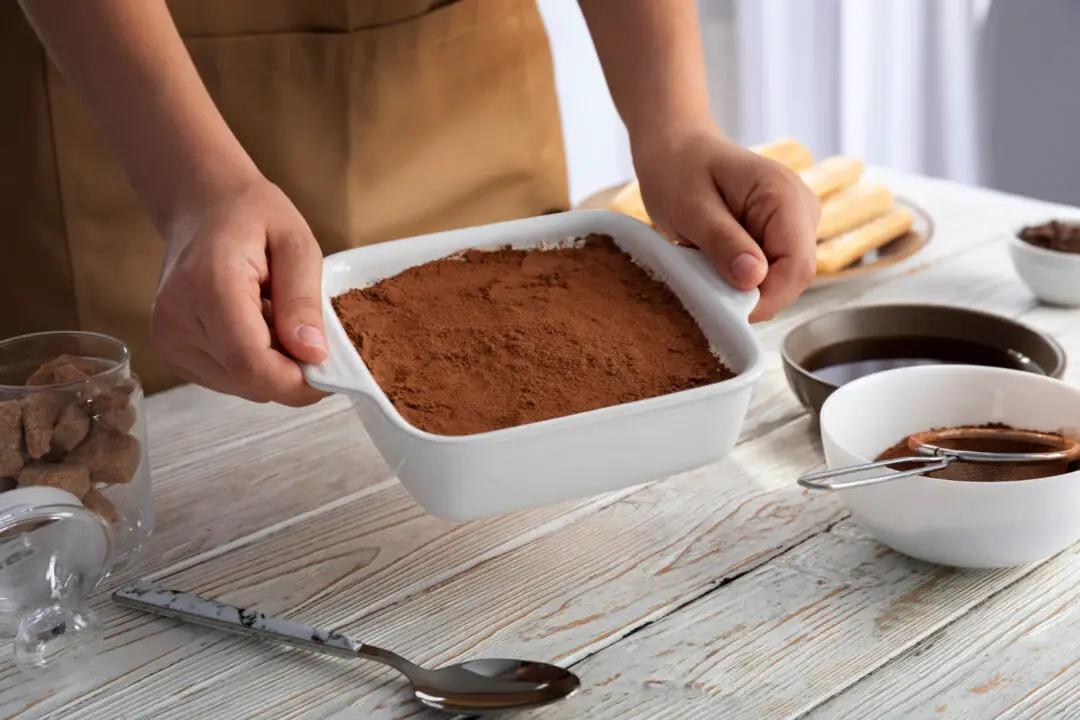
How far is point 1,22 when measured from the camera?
1155 mm

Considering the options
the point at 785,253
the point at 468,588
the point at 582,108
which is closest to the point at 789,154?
the point at 785,253

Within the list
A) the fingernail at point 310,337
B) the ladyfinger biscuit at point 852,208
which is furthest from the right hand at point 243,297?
the ladyfinger biscuit at point 852,208

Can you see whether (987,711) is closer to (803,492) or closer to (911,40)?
(803,492)

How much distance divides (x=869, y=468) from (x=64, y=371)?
573 millimetres

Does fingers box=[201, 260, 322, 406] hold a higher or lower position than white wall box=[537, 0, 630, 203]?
higher

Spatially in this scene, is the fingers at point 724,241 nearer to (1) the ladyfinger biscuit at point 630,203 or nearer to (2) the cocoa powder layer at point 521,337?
(2) the cocoa powder layer at point 521,337

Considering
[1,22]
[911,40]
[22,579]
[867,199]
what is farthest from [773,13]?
[22,579]

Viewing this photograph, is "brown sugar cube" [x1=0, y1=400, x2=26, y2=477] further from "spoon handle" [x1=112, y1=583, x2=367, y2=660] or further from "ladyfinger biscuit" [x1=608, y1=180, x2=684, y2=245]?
"ladyfinger biscuit" [x1=608, y1=180, x2=684, y2=245]

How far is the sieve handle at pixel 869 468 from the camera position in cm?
79

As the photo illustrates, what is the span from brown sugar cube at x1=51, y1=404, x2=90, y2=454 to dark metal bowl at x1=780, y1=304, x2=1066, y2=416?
58 centimetres

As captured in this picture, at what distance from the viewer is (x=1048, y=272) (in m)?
1.24

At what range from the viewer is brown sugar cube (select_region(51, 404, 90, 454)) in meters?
0.80

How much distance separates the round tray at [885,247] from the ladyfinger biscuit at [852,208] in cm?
4

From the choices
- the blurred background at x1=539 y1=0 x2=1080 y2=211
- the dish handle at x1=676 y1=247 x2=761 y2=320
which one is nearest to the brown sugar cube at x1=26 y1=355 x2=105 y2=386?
the dish handle at x1=676 y1=247 x2=761 y2=320
